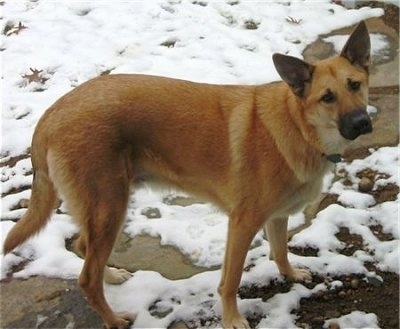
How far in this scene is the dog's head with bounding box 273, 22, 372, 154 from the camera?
3.00 metres

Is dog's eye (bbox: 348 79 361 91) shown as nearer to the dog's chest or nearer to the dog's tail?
the dog's chest

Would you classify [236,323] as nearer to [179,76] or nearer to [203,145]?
[203,145]

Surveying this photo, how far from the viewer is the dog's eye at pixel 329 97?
3047 mm

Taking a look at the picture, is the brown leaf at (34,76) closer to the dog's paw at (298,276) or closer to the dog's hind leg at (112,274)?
the dog's hind leg at (112,274)

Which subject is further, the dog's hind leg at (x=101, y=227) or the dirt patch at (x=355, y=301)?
the dirt patch at (x=355, y=301)

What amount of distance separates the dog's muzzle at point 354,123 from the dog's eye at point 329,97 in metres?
0.11

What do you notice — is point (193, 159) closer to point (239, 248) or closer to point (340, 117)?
point (239, 248)

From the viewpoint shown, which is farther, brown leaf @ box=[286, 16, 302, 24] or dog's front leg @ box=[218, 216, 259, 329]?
brown leaf @ box=[286, 16, 302, 24]

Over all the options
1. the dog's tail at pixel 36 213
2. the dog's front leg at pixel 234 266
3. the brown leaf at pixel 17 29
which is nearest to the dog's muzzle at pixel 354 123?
the dog's front leg at pixel 234 266

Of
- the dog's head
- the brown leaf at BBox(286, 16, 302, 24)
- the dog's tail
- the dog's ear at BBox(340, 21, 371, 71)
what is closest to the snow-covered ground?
the brown leaf at BBox(286, 16, 302, 24)

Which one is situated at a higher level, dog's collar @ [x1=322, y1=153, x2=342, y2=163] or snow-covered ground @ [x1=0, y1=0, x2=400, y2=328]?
dog's collar @ [x1=322, y1=153, x2=342, y2=163]

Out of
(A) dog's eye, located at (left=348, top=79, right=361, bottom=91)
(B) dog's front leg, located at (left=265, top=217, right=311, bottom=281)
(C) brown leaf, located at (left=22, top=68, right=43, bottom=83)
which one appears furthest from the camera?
(C) brown leaf, located at (left=22, top=68, right=43, bottom=83)

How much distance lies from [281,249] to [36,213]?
144 cm

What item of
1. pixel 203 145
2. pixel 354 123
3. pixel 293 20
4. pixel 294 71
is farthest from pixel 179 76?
pixel 354 123
